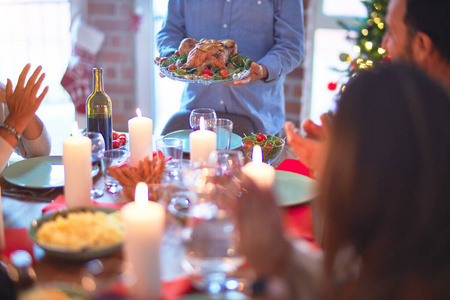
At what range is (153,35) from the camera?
3.47 m

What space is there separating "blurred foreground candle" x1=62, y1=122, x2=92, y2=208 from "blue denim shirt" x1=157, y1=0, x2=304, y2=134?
113 cm

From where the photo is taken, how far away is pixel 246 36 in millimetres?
2412

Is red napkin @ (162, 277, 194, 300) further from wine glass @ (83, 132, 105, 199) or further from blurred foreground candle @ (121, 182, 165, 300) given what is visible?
wine glass @ (83, 132, 105, 199)

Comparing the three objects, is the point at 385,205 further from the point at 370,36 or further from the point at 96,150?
the point at 370,36

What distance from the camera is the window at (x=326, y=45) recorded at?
3.25 meters

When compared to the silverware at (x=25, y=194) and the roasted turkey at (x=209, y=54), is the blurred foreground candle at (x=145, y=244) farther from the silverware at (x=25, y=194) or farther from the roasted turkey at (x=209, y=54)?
the roasted turkey at (x=209, y=54)

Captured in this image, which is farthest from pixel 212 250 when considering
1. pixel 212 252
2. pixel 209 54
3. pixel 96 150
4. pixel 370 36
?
pixel 370 36

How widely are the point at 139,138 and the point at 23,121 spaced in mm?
331

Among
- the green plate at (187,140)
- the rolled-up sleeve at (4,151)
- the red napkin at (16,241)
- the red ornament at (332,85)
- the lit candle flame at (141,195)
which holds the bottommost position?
the red ornament at (332,85)

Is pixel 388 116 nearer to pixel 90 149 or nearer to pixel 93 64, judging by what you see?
pixel 90 149

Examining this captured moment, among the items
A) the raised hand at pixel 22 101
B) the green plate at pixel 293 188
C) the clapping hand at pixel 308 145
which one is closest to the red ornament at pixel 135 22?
the raised hand at pixel 22 101

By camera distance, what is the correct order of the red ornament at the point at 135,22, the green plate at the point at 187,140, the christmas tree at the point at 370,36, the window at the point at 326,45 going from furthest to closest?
the red ornament at the point at 135,22 → the window at the point at 326,45 → the christmas tree at the point at 370,36 → the green plate at the point at 187,140

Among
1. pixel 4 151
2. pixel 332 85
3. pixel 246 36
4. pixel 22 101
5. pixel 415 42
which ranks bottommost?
pixel 332 85

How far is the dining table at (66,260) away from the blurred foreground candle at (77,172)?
0.13ft
